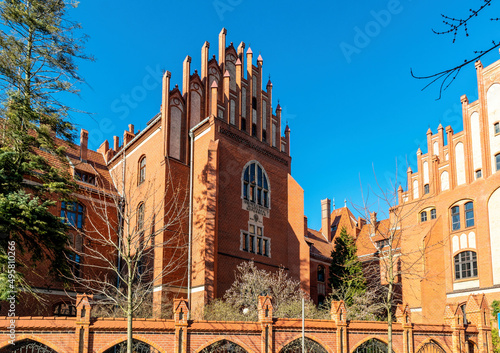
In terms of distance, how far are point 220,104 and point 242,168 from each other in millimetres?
4393

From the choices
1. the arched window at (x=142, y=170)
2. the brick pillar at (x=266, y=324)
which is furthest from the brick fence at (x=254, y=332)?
the arched window at (x=142, y=170)

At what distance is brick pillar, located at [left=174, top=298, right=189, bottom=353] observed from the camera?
1684 cm

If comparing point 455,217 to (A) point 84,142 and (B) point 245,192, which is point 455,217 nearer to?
(B) point 245,192

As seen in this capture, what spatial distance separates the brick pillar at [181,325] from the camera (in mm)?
16844

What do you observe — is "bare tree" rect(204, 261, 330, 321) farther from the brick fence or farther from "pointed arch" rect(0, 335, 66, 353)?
"pointed arch" rect(0, 335, 66, 353)

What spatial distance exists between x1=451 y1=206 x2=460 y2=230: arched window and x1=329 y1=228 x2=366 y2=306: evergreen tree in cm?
713

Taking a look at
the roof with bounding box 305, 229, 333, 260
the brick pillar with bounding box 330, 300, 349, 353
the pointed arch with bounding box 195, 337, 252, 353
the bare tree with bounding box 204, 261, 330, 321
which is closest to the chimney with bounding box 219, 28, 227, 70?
the bare tree with bounding box 204, 261, 330, 321

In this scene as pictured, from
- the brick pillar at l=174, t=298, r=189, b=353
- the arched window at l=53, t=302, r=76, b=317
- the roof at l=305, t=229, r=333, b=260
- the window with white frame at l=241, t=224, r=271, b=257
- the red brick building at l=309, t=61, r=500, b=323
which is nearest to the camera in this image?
the brick pillar at l=174, t=298, r=189, b=353

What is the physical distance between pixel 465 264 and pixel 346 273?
320 inches

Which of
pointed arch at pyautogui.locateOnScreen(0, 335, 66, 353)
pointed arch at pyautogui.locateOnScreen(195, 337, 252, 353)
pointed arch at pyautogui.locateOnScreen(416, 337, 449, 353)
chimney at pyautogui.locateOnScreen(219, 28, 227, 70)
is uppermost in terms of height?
chimney at pyautogui.locateOnScreen(219, 28, 227, 70)

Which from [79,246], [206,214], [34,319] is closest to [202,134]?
[206,214]

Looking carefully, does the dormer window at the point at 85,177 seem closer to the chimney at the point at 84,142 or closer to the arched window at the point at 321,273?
the chimney at the point at 84,142

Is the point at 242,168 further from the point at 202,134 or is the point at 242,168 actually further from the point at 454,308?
the point at 454,308

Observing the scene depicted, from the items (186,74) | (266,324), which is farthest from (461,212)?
(186,74)
